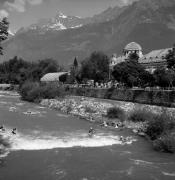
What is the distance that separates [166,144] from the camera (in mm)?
34031

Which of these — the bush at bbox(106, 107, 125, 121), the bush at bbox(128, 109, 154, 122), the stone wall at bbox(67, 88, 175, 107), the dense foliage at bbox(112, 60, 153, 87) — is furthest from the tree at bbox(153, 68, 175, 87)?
the bush at bbox(128, 109, 154, 122)

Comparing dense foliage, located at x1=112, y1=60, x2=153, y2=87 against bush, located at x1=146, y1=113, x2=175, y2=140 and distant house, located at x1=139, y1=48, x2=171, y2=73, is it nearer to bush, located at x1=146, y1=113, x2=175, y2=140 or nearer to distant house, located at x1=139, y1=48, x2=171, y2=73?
distant house, located at x1=139, y1=48, x2=171, y2=73

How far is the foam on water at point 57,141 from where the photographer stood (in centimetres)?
3572

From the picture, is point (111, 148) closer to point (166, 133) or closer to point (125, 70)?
point (166, 133)

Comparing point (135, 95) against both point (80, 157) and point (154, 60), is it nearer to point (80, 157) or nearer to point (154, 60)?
point (80, 157)

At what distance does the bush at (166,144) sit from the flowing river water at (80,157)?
822 millimetres

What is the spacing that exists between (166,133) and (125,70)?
203ft

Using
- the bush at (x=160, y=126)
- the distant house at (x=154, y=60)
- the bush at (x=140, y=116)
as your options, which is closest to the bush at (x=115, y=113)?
the bush at (x=140, y=116)

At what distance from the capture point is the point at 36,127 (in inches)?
1924

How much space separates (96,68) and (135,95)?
5148 cm

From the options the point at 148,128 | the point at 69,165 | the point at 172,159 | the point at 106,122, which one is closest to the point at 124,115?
the point at 106,122

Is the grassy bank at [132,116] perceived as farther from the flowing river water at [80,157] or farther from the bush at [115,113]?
the flowing river water at [80,157]

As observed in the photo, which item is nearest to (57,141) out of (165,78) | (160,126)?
(160,126)

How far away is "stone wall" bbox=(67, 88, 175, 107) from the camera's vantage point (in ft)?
228
